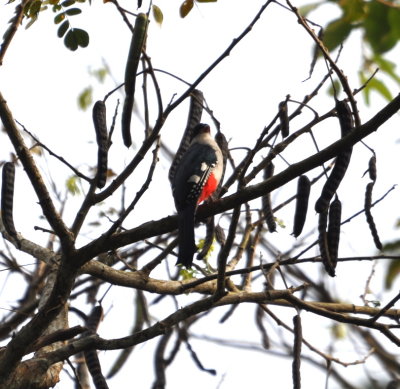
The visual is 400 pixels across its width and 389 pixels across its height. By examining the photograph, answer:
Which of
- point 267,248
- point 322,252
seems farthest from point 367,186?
point 267,248

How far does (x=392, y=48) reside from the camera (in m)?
2.97

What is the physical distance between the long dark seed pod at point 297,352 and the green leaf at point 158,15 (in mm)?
1499

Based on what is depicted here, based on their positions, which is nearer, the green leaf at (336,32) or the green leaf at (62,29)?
the green leaf at (336,32)

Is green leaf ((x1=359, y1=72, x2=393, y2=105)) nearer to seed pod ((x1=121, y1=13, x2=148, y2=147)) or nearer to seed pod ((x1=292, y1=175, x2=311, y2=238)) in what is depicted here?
seed pod ((x1=292, y1=175, x2=311, y2=238))

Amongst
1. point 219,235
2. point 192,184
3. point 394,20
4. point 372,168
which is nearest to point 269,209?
point 219,235

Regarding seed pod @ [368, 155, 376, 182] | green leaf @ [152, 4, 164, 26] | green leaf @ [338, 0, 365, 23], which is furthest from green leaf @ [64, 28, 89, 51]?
seed pod @ [368, 155, 376, 182]

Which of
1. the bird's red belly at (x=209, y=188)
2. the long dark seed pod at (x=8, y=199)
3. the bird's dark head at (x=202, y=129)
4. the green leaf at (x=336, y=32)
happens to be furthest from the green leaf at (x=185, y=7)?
the bird's dark head at (x=202, y=129)

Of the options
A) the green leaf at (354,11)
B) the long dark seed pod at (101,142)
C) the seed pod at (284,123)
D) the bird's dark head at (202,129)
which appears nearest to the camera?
the green leaf at (354,11)

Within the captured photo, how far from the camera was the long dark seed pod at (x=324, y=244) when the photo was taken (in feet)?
11.8

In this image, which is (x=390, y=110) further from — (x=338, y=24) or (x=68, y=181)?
(x=68, y=181)

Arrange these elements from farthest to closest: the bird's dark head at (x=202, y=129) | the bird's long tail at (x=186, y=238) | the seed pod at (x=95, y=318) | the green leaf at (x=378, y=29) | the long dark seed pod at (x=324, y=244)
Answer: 1. the bird's dark head at (x=202, y=129)
2. the seed pod at (x=95, y=318)
3. the bird's long tail at (x=186, y=238)
4. the long dark seed pod at (x=324, y=244)
5. the green leaf at (x=378, y=29)

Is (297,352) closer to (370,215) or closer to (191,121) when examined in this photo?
(370,215)

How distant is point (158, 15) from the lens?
148 inches

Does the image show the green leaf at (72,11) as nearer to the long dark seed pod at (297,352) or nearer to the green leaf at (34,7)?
the green leaf at (34,7)
